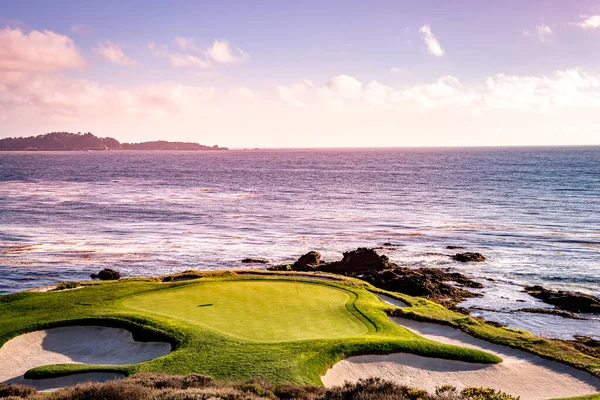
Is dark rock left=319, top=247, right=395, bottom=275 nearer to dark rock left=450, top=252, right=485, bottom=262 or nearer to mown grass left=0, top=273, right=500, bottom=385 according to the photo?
dark rock left=450, top=252, right=485, bottom=262

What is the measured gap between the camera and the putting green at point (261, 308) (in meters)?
18.1

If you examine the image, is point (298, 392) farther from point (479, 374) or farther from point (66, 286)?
point (66, 286)

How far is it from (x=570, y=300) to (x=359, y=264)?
12.9 metres

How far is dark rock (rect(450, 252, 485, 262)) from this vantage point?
40.0m

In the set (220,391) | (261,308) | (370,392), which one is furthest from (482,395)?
(261,308)

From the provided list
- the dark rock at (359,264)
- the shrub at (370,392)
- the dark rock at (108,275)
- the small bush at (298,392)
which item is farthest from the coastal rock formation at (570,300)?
the dark rock at (108,275)

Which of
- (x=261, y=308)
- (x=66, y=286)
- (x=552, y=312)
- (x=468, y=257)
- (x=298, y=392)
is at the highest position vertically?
(x=261, y=308)

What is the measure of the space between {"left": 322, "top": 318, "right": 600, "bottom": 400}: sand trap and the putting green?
1.71 m

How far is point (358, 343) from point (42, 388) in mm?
9629

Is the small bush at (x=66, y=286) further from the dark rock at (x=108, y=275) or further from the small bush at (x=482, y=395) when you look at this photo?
the small bush at (x=482, y=395)

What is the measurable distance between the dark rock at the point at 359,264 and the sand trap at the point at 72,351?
62.0 feet

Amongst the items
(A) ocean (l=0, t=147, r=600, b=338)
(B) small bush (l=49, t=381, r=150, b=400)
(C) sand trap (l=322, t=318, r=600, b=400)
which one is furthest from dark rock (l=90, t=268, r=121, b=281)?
(B) small bush (l=49, t=381, r=150, b=400)

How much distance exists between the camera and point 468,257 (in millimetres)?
40344

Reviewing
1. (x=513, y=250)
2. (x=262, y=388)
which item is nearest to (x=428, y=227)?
(x=513, y=250)
